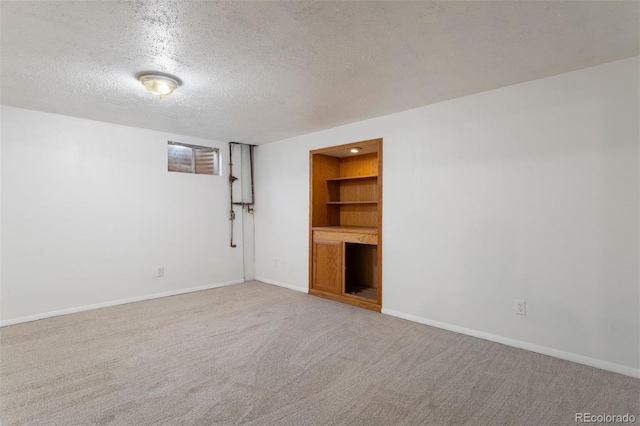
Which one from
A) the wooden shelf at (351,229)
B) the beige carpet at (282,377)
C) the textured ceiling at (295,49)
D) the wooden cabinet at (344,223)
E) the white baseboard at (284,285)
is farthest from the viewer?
the white baseboard at (284,285)

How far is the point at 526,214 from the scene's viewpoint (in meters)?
2.87

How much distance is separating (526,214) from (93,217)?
4.72 metres

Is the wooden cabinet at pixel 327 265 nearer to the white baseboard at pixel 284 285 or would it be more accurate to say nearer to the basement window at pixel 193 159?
the white baseboard at pixel 284 285

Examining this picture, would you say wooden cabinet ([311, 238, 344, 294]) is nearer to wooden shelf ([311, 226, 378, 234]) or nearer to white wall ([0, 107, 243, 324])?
wooden shelf ([311, 226, 378, 234])

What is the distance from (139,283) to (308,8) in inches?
161

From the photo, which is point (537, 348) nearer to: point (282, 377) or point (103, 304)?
point (282, 377)

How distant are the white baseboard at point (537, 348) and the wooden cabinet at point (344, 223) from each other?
786mm

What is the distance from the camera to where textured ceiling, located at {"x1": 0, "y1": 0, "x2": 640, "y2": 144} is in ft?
6.05

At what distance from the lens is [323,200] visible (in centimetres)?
500

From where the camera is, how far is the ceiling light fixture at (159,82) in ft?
8.80

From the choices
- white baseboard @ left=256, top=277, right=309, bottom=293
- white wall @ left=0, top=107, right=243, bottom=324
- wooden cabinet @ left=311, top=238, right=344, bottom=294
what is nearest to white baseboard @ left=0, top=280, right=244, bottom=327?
white wall @ left=0, top=107, right=243, bottom=324

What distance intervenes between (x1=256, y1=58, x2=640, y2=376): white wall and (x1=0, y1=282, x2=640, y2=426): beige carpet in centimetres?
27

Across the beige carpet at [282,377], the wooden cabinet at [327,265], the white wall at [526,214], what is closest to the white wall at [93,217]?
the beige carpet at [282,377]

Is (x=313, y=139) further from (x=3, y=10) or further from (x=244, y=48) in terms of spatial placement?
(x=3, y=10)
